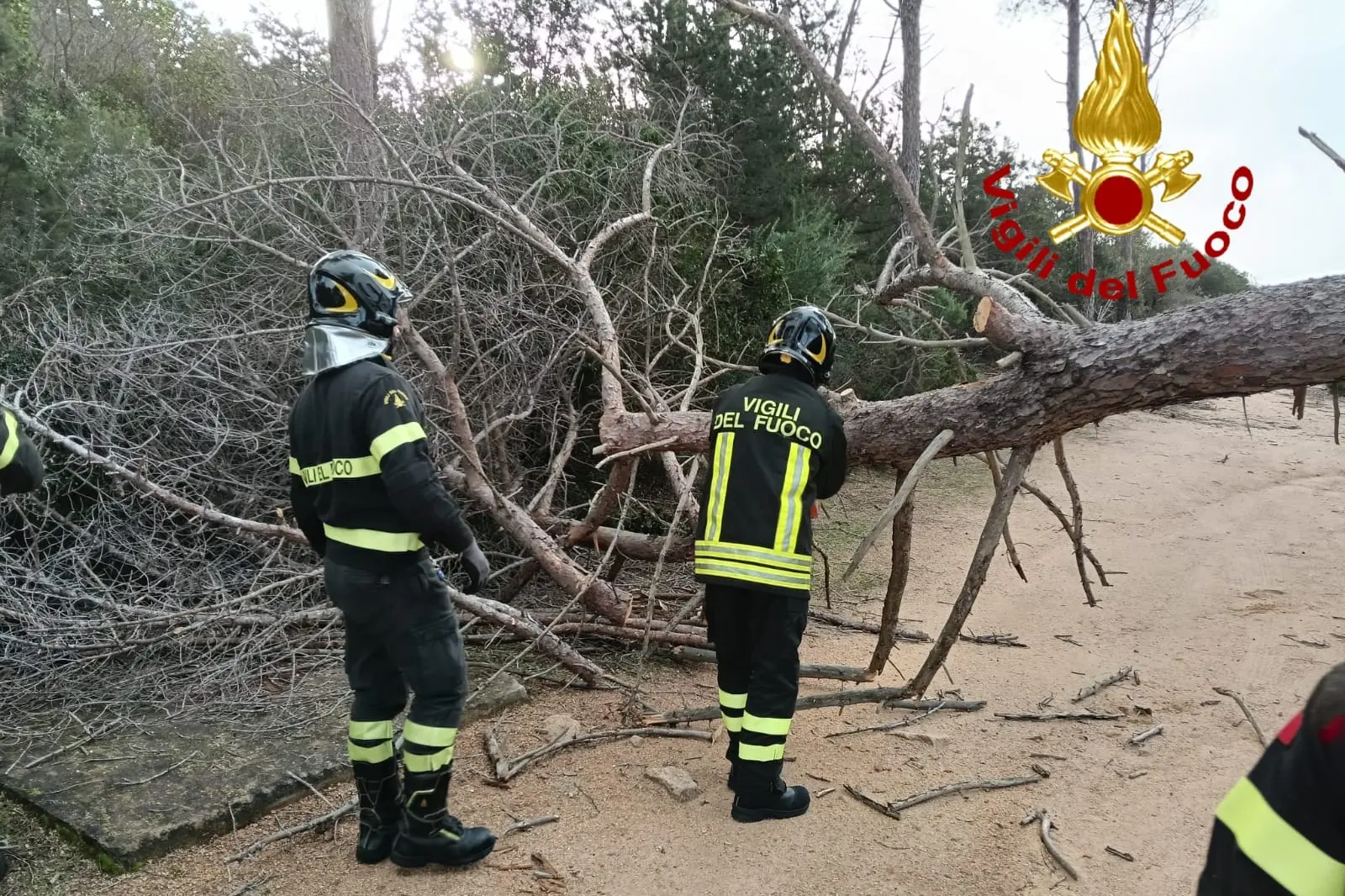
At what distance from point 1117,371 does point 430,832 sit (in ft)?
9.53

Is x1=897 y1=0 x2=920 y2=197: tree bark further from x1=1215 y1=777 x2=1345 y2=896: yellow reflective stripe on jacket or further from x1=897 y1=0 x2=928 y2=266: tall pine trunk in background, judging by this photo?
x1=1215 y1=777 x2=1345 y2=896: yellow reflective stripe on jacket

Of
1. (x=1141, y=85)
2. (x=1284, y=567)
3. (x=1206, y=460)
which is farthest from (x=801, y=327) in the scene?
(x=1206, y=460)

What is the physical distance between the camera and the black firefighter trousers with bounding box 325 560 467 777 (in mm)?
2836

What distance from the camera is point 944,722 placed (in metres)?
4.09

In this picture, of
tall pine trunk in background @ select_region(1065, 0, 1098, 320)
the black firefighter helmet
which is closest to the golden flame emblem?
the black firefighter helmet

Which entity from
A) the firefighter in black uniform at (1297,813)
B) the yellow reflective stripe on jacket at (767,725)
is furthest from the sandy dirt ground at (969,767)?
the firefighter in black uniform at (1297,813)

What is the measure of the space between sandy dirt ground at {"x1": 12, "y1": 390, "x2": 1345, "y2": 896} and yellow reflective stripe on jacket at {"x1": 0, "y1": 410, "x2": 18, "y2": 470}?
4.62 ft

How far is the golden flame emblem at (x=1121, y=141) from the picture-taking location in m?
5.15

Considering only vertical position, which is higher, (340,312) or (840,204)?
(840,204)

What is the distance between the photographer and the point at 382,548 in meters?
2.82

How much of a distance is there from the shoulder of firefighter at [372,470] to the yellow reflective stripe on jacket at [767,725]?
125cm

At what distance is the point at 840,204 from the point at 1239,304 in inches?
429

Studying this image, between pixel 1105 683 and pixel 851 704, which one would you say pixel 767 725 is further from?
pixel 1105 683

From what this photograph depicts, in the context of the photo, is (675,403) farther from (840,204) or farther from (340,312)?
(840,204)
